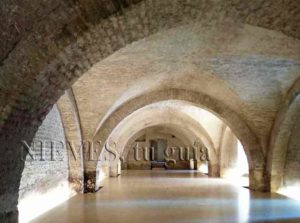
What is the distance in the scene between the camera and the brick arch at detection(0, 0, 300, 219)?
166 inches

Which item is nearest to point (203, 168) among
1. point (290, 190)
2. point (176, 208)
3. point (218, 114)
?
point (218, 114)

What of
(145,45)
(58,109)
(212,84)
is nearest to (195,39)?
(145,45)

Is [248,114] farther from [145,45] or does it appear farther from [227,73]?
[145,45]

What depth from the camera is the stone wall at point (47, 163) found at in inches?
319

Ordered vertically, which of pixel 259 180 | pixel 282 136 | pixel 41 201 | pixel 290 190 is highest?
pixel 282 136

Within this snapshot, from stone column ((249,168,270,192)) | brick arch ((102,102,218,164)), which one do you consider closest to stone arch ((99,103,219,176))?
brick arch ((102,102,218,164))

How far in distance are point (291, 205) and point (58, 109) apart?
238 inches

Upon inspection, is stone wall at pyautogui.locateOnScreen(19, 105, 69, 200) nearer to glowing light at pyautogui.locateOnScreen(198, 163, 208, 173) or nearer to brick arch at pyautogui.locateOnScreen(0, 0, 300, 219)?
brick arch at pyautogui.locateOnScreen(0, 0, 300, 219)

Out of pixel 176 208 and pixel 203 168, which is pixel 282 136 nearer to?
pixel 176 208

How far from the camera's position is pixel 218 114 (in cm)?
1272

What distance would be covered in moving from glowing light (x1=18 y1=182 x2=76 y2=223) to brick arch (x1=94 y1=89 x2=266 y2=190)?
181cm

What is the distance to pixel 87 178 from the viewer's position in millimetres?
11625

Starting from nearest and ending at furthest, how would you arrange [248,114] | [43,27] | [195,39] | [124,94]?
1. [43,27]
2. [195,39]
3. [124,94]
4. [248,114]

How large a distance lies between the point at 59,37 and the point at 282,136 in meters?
8.25
